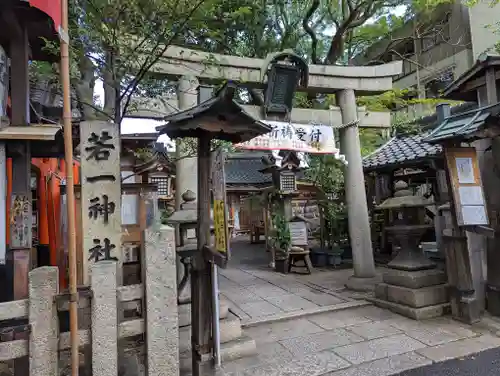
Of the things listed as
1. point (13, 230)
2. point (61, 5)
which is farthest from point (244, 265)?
point (61, 5)

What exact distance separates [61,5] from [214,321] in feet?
12.0

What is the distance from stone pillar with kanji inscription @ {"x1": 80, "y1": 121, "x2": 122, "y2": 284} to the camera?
14.2 ft

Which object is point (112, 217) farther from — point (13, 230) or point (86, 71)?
point (86, 71)

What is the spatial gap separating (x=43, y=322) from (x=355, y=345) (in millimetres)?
3967

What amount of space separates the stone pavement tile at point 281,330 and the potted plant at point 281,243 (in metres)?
4.19

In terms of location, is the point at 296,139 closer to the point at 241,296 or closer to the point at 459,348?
the point at 241,296

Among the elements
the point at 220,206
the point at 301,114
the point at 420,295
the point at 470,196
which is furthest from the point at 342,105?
the point at 220,206

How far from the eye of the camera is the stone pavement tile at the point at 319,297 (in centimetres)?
690

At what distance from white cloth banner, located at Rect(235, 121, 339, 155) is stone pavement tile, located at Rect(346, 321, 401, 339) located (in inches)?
151

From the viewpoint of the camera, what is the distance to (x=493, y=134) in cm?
550

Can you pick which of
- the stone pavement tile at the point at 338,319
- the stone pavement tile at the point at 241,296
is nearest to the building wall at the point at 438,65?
the stone pavement tile at the point at 338,319

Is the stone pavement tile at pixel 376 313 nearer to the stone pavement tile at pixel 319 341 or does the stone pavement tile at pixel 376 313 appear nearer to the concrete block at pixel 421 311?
the concrete block at pixel 421 311

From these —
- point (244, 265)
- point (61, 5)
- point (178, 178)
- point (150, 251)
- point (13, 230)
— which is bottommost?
point (244, 265)

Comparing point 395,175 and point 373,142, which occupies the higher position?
point 373,142
